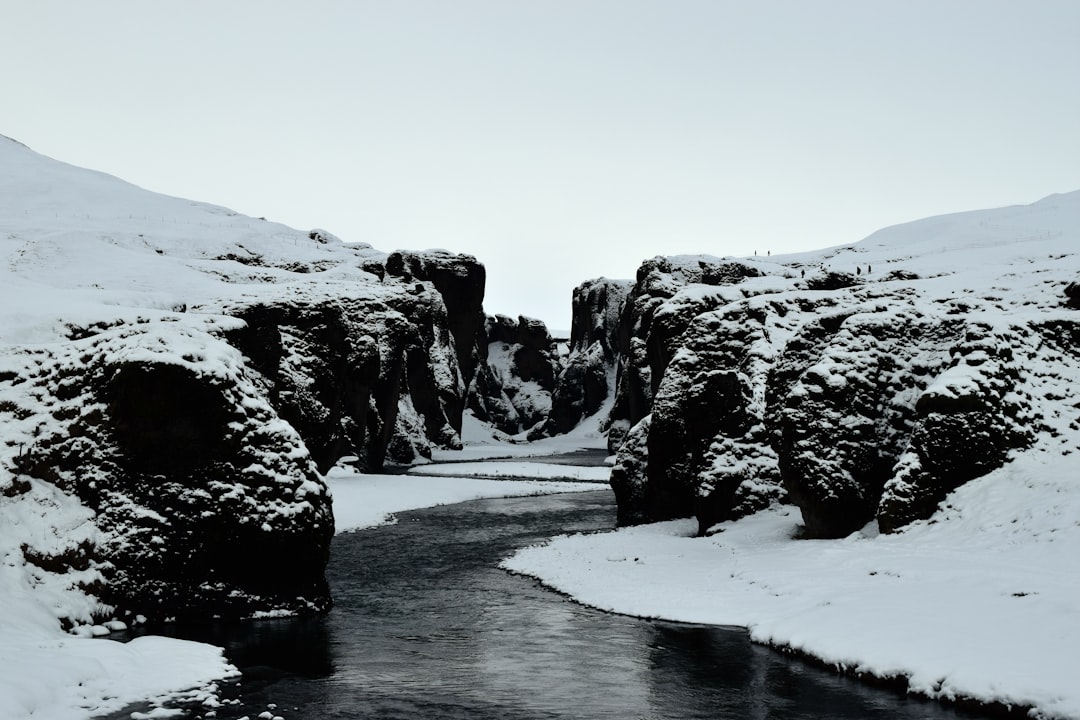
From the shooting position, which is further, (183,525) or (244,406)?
(244,406)

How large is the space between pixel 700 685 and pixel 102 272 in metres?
57.7

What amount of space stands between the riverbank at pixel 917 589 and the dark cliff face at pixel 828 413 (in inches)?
46.0

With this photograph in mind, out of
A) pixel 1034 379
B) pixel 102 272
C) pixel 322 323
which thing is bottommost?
pixel 1034 379

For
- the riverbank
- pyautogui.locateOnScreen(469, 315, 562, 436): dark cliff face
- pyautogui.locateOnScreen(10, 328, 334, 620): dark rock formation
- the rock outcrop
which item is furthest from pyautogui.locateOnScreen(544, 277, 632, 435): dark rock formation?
pyautogui.locateOnScreen(10, 328, 334, 620): dark rock formation

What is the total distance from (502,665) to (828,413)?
52.9 feet

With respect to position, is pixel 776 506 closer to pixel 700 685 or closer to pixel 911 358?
pixel 911 358

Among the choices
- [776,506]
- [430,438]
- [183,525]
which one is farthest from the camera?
[430,438]

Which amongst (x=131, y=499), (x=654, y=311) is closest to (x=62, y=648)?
(x=131, y=499)

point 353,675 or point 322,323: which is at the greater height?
point 322,323

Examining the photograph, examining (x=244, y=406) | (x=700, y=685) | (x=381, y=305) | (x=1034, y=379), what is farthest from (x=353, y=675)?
Answer: (x=381, y=305)

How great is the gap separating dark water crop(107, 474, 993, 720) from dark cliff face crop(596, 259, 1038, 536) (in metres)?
9.00

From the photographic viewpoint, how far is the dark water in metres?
16.1

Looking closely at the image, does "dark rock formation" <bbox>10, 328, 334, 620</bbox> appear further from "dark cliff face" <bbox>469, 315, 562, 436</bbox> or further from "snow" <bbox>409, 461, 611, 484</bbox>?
"dark cliff face" <bbox>469, 315, 562, 436</bbox>

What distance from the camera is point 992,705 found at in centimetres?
1557
